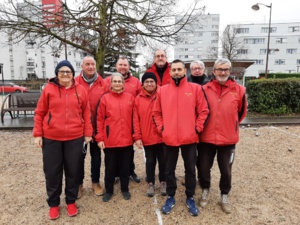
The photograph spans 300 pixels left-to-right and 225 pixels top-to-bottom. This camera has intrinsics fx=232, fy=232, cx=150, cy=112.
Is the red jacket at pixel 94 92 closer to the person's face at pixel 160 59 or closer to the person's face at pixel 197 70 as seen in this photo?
the person's face at pixel 160 59

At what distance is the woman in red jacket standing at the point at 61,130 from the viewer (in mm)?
2906

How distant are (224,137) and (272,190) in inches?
65.0

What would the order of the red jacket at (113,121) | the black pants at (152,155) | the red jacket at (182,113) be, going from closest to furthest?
the red jacket at (182,113)
the red jacket at (113,121)
the black pants at (152,155)

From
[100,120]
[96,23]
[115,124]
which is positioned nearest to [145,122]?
[115,124]

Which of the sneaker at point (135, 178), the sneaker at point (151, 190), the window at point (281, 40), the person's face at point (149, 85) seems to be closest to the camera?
the person's face at point (149, 85)

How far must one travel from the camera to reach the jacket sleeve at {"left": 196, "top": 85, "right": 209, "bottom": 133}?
3000 mm

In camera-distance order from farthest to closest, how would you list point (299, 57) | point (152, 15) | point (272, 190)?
point (299, 57), point (152, 15), point (272, 190)

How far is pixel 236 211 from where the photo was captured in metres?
3.24

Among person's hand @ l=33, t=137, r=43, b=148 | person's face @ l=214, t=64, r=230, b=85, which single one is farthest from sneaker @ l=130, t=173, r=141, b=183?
person's face @ l=214, t=64, r=230, b=85

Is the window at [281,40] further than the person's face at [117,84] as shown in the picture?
Yes

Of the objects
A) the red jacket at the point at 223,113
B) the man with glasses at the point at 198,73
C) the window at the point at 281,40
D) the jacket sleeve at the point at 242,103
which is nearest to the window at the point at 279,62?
the window at the point at 281,40

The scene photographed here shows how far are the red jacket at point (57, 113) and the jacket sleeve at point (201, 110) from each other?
1.57 metres

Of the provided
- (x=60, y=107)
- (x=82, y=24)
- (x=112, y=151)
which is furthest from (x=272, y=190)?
(x=82, y=24)

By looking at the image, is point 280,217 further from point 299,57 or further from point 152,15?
point 299,57
